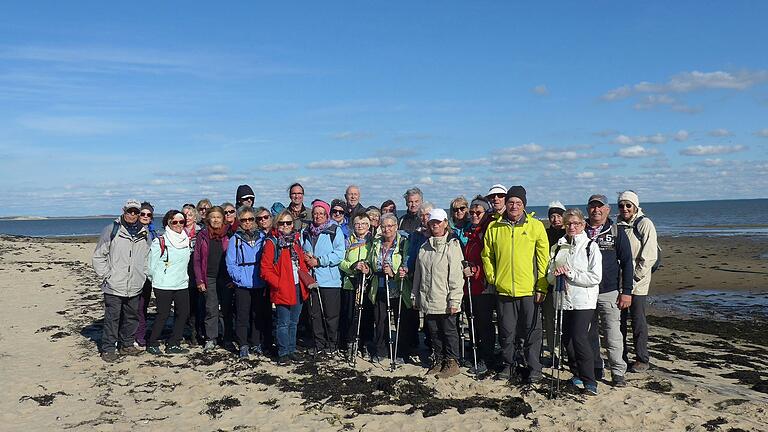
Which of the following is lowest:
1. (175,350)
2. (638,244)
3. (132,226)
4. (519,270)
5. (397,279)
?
(175,350)

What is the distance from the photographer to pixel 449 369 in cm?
746

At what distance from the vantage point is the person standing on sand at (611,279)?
6742mm

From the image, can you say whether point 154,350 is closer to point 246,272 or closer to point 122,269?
point 122,269

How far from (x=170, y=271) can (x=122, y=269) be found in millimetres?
644

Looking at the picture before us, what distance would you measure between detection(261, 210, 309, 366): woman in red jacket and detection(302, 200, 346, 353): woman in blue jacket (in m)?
0.17

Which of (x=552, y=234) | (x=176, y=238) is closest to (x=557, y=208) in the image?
(x=552, y=234)

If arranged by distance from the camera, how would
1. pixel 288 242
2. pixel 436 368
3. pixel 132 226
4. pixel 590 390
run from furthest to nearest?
pixel 132 226 → pixel 288 242 → pixel 436 368 → pixel 590 390

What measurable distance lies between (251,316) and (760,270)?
772 inches

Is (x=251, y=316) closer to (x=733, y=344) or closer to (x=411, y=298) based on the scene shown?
(x=411, y=298)

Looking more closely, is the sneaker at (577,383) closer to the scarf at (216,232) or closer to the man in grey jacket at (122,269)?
the scarf at (216,232)

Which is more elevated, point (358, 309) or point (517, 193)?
point (517, 193)

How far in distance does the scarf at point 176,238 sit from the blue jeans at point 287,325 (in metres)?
1.78

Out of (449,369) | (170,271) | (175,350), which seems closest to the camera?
(449,369)

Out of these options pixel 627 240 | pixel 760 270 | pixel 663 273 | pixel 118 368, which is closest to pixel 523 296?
pixel 627 240
